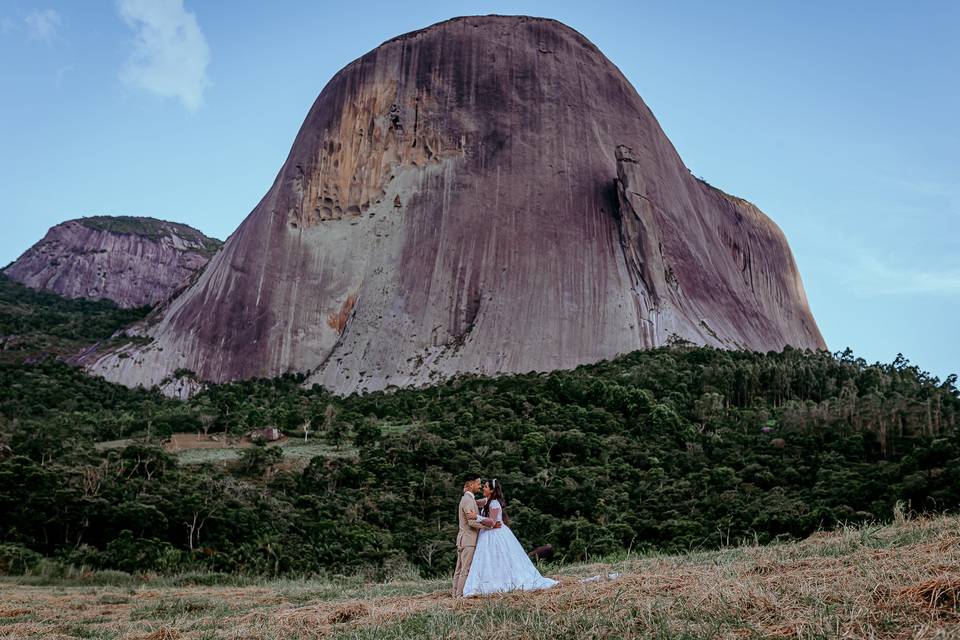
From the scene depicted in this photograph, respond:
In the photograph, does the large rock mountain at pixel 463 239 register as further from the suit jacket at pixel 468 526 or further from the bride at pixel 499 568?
the bride at pixel 499 568

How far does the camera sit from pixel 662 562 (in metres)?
9.86

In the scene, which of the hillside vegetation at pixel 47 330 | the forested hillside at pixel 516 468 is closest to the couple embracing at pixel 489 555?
the forested hillside at pixel 516 468

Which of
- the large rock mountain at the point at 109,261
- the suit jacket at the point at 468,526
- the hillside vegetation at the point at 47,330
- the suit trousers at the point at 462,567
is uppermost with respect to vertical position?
the large rock mountain at the point at 109,261

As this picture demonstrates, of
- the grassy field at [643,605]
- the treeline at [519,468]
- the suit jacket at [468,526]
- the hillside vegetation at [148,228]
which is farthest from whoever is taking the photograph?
the hillside vegetation at [148,228]

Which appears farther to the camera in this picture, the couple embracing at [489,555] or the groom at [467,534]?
the groom at [467,534]

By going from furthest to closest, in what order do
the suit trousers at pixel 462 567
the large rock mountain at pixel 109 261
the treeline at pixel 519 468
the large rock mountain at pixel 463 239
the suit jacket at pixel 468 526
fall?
1. the large rock mountain at pixel 109 261
2. the large rock mountain at pixel 463 239
3. the treeline at pixel 519 468
4. the suit jacket at pixel 468 526
5. the suit trousers at pixel 462 567

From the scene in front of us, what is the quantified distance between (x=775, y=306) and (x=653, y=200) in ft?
59.5

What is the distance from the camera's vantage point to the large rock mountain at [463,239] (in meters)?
38.0

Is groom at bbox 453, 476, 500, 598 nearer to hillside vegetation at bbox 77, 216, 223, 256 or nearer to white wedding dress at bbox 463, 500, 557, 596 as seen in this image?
white wedding dress at bbox 463, 500, 557, 596

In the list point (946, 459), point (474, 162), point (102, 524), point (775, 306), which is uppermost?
point (474, 162)

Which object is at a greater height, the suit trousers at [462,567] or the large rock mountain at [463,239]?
the large rock mountain at [463,239]

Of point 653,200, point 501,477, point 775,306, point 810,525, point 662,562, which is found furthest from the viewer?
point 775,306

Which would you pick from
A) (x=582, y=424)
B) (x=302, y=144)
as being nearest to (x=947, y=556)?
(x=582, y=424)

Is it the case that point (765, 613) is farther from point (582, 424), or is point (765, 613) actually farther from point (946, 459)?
point (582, 424)
